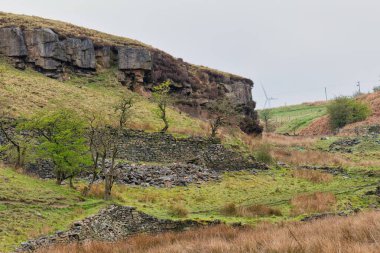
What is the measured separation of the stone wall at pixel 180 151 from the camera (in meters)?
33.2

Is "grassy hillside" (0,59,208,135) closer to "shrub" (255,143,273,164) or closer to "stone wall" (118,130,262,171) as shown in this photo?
"stone wall" (118,130,262,171)

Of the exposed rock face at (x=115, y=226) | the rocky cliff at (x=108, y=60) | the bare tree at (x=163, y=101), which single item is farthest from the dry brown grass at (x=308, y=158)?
the exposed rock face at (x=115, y=226)

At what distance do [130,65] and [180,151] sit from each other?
22.1 metres

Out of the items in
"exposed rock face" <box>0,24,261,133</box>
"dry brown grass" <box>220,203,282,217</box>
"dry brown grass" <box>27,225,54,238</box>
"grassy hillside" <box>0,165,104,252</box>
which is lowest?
"dry brown grass" <box>220,203,282,217</box>

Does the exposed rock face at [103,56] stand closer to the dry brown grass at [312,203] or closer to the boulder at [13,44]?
the boulder at [13,44]

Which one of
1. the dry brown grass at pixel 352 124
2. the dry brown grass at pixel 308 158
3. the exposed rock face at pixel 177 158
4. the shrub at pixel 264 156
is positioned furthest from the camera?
the dry brown grass at pixel 352 124

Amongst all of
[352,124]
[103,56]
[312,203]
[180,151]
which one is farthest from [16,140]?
[352,124]

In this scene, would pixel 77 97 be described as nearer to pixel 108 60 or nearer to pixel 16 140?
pixel 108 60

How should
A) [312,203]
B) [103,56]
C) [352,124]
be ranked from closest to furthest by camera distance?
[312,203], [103,56], [352,124]

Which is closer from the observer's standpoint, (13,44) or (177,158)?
(177,158)

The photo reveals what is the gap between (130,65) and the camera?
2083 inches

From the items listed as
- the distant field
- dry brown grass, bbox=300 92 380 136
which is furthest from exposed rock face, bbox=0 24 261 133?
the distant field

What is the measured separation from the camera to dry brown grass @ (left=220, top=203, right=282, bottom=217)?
64.1ft

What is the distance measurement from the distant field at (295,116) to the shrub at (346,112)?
14.1m
